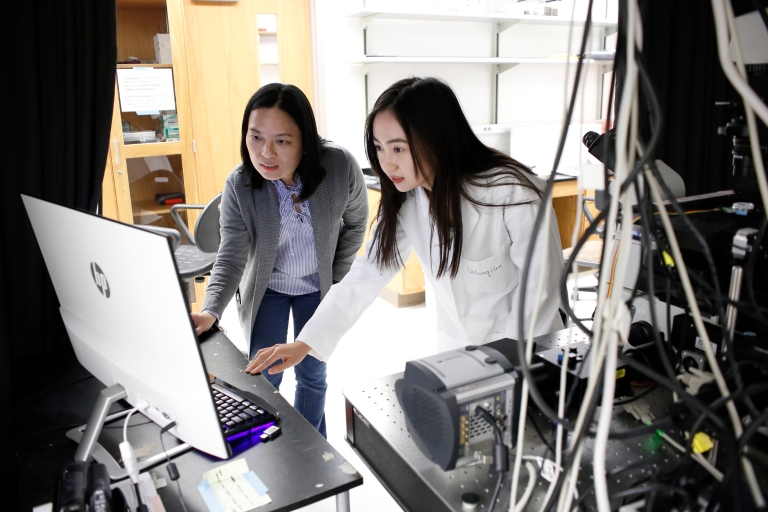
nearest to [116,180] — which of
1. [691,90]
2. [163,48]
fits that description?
[163,48]

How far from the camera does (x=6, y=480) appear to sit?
1.31 meters

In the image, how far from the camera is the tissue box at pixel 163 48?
125 inches

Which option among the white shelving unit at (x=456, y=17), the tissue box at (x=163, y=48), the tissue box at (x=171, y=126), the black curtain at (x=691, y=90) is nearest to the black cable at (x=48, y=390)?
the black curtain at (x=691, y=90)

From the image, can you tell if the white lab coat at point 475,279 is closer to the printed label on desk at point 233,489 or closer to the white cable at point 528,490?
the printed label on desk at point 233,489

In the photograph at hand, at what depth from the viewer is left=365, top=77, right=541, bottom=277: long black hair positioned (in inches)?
51.9

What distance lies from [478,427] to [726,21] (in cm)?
53

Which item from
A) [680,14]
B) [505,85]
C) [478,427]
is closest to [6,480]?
[478,427]

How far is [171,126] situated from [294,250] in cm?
184

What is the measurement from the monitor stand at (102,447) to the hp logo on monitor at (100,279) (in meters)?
0.20

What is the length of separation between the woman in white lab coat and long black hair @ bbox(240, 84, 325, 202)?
1.02 ft

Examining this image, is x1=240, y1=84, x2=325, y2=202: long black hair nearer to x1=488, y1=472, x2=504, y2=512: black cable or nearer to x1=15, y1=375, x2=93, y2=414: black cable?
x1=15, y1=375, x2=93, y2=414: black cable

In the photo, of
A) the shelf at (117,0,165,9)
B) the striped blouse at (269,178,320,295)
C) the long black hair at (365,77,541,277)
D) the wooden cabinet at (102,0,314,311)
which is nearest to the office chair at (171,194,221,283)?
the striped blouse at (269,178,320,295)

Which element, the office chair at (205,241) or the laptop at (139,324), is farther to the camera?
the office chair at (205,241)

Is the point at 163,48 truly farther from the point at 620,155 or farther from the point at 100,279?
the point at 620,155
